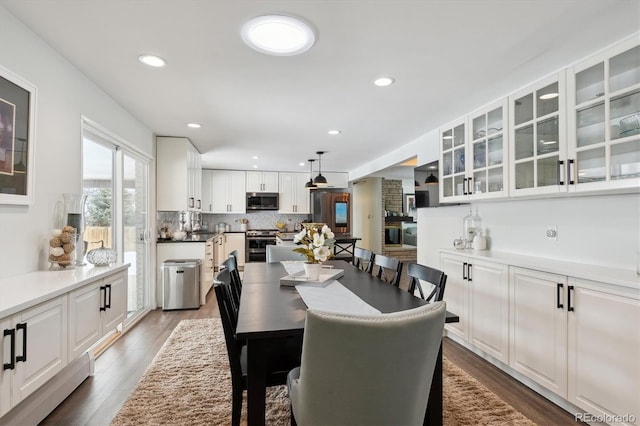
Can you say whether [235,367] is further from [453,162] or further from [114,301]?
[453,162]

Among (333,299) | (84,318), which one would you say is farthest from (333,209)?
(84,318)

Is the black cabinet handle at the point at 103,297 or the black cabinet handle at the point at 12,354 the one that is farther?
the black cabinet handle at the point at 103,297

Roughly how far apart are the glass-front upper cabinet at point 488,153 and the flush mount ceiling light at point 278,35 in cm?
187

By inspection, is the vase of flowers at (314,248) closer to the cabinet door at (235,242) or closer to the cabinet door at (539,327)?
the cabinet door at (539,327)

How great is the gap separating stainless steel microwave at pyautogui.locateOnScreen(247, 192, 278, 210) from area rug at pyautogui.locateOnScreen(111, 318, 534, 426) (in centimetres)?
481

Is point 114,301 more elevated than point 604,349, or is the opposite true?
point 114,301

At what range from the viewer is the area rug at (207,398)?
6.47ft

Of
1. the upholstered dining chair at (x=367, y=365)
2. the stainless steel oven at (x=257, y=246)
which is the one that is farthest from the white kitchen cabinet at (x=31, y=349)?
the stainless steel oven at (x=257, y=246)

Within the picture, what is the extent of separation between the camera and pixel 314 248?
7.39ft

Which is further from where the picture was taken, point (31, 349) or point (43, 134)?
Answer: point (43, 134)

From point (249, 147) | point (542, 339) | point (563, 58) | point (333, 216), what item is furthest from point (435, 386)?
point (333, 216)

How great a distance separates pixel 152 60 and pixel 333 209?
5737 millimetres

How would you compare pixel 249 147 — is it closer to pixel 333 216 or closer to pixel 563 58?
pixel 333 216

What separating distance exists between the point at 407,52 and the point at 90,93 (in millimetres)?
2569
